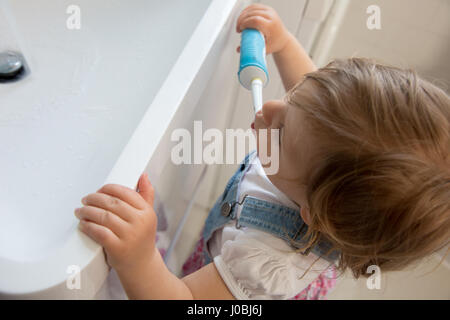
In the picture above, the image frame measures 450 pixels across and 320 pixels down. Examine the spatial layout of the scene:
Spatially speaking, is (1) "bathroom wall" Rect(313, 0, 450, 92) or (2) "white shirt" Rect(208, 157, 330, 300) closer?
(2) "white shirt" Rect(208, 157, 330, 300)

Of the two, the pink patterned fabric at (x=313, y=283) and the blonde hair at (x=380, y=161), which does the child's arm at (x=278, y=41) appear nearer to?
the blonde hair at (x=380, y=161)

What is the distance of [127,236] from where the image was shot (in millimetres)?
316

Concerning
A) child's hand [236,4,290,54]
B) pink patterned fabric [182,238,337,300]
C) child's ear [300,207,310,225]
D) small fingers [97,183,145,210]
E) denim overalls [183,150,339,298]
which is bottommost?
pink patterned fabric [182,238,337,300]

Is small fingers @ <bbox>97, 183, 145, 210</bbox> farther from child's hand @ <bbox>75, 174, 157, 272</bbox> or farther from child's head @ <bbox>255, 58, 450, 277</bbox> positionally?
child's head @ <bbox>255, 58, 450, 277</bbox>

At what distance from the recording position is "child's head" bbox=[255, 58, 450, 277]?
33 centimetres

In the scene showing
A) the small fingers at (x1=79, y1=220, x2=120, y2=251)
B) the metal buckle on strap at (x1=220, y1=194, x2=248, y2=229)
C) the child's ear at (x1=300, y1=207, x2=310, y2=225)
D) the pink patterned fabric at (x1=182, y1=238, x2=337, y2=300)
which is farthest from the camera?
the pink patterned fabric at (x1=182, y1=238, x2=337, y2=300)

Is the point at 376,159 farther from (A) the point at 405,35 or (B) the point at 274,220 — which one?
(A) the point at 405,35

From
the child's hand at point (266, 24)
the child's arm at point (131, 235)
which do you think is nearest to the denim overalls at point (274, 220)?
the child's arm at point (131, 235)

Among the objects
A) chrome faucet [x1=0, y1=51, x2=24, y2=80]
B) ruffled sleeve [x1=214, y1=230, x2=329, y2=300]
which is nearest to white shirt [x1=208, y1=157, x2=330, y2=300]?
ruffled sleeve [x1=214, y1=230, x2=329, y2=300]

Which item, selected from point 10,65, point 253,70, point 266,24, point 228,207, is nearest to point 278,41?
point 266,24

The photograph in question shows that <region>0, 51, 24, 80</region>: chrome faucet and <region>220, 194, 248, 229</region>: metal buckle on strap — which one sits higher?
<region>0, 51, 24, 80</region>: chrome faucet

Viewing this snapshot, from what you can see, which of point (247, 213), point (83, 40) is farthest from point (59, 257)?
point (83, 40)

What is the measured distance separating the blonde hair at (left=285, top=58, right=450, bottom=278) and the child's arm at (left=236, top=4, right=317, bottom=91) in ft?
0.62

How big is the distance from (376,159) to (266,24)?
31cm
